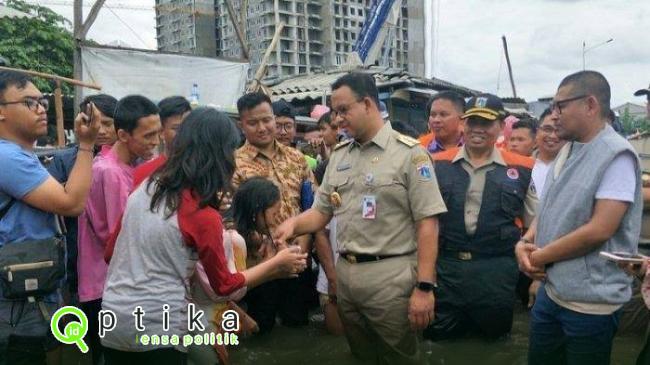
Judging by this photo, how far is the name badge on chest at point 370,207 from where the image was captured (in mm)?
2910

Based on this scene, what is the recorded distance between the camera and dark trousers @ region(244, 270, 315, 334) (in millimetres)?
4398

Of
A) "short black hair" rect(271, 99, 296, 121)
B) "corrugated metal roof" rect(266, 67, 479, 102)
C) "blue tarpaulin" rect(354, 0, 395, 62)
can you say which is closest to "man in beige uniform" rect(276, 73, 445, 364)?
"short black hair" rect(271, 99, 296, 121)

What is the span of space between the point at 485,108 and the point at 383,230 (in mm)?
1342

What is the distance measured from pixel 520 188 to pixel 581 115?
130 centimetres

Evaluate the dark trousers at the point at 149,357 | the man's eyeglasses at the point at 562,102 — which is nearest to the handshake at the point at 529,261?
the man's eyeglasses at the point at 562,102

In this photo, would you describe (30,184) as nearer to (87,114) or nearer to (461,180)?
(87,114)

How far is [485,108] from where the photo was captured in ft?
12.1

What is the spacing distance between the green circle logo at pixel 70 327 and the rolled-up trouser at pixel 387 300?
1428 mm

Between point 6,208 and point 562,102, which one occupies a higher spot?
point 562,102

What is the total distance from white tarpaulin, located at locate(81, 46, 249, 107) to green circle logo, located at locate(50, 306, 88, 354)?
5.52 meters

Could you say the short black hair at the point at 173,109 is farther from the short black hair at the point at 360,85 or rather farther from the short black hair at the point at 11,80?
the short black hair at the point at 360,85

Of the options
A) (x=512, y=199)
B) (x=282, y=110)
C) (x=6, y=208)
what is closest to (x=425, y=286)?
(x=512, y=199)

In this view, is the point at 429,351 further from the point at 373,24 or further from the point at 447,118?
the point at 373,24

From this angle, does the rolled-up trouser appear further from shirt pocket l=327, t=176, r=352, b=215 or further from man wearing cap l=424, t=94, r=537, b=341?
man wearing cap l=424, t=94, r=537, b=341
